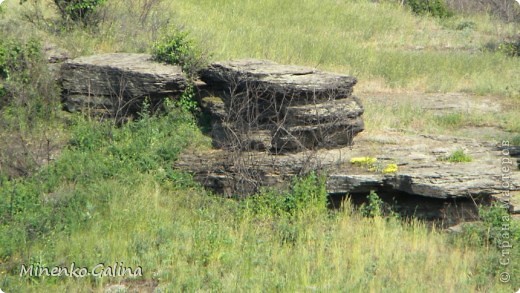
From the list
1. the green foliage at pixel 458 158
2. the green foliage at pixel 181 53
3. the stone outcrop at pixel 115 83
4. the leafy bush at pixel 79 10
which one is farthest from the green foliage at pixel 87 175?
the leafy bush at pixel 79 10

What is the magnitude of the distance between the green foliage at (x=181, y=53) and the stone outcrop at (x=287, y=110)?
39.3 inches

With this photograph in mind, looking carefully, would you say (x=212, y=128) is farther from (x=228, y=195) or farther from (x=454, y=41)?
(x=454, y=41)

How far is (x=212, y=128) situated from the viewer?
38.0 feet

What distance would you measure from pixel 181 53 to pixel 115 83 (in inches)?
45.8

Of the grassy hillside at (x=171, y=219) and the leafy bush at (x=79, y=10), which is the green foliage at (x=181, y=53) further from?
the leafy bush at (x=79, y=10)

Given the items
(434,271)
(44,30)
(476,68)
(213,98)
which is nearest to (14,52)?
(44,30)

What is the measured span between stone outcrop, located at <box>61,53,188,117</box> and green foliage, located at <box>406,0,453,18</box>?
14977mm

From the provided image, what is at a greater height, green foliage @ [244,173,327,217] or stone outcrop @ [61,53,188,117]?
stone outcrop @ [61,53,188,117]

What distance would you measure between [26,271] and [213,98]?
4461 mm

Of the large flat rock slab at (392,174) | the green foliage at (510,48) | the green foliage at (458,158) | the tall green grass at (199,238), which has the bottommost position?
the tall green grass at (199,238)

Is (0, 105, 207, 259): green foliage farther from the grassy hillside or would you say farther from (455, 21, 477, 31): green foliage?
(455, 21, 477, 31): green foliage

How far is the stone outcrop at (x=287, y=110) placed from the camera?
10.6 meters

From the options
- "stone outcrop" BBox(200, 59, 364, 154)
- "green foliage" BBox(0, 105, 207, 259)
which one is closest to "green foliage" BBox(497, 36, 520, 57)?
"stone outcrop" BBox(200, 59, 364, 154)

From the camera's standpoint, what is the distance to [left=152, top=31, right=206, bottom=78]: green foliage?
12.0 m
